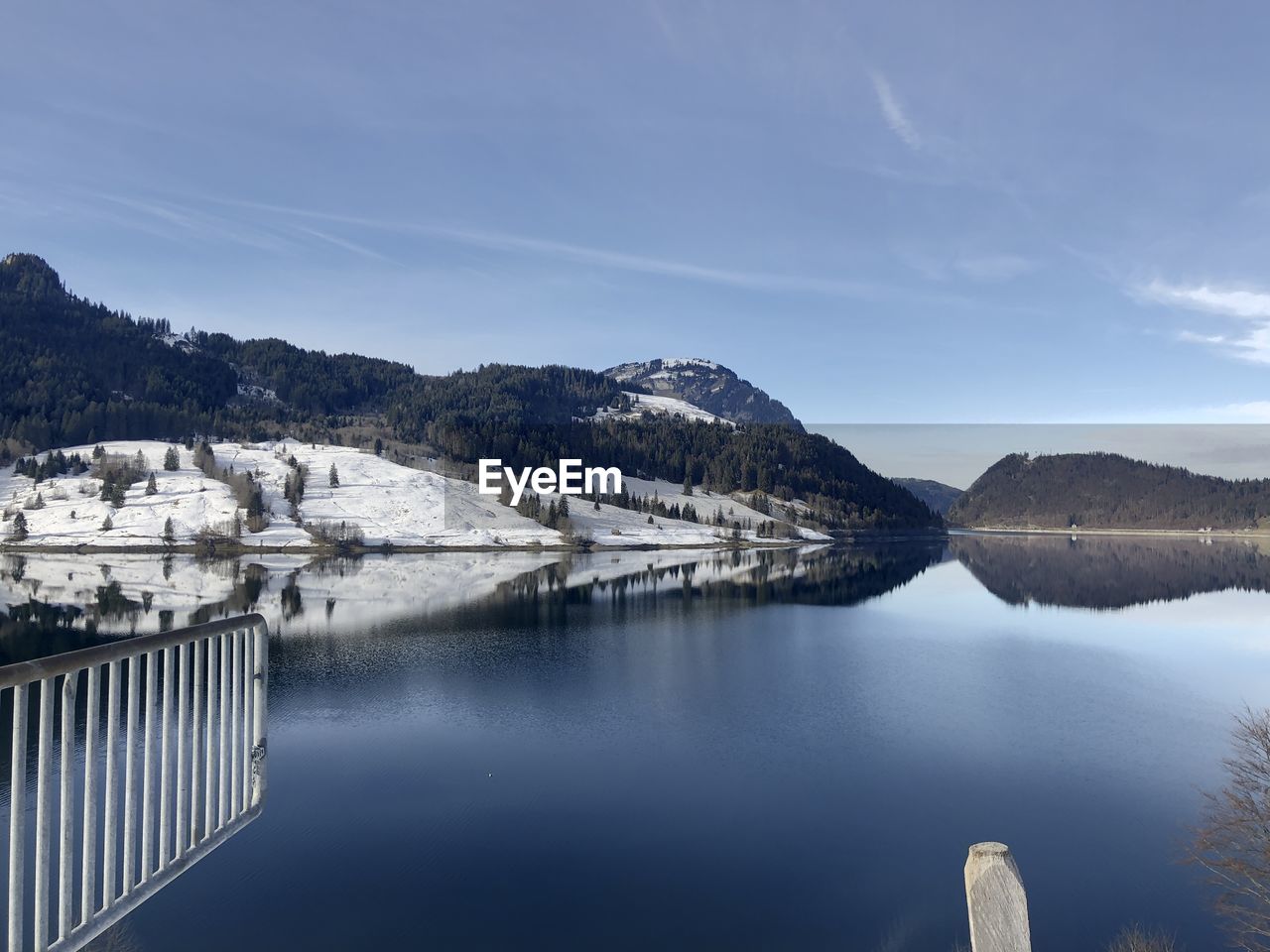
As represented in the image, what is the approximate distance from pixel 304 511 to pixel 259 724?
517 feet

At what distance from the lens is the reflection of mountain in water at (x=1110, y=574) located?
3868 inches

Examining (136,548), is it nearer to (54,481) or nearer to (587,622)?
(54,481)

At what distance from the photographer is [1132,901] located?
68.9ft

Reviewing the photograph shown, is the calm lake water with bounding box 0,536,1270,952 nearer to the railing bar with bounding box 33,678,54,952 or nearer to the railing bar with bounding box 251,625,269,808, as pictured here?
the railing bar with bounding box 251,625,269,808

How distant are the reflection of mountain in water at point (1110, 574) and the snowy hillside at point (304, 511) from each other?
6050cm

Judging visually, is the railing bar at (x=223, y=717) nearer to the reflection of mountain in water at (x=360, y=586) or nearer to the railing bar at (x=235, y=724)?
the railing bar at (x=235, y=724)

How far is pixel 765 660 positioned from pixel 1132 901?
106 ft

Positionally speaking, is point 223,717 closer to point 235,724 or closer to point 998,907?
point 235,724

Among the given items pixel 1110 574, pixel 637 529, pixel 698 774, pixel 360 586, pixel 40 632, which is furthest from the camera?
pixel 637 529

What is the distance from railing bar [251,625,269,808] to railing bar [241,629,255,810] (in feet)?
0.08

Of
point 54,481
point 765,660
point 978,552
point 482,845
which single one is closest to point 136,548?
point 54,481

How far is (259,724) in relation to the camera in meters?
6.35

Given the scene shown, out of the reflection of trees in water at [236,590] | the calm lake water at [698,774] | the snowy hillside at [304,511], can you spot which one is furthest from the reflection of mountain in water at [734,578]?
the reflection of trees in water at [236,590]

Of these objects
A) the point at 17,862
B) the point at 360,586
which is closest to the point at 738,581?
the point at 360,586
